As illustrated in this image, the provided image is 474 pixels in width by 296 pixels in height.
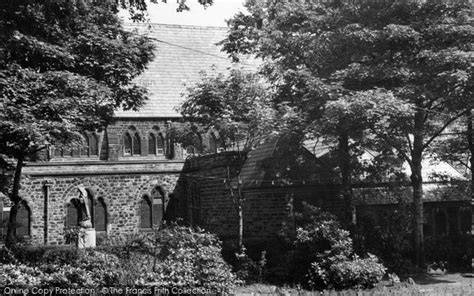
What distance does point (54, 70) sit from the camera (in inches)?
603

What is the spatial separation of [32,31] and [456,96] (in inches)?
456

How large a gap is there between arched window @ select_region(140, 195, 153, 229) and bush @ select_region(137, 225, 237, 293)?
18.3 meters

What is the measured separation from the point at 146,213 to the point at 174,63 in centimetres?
933

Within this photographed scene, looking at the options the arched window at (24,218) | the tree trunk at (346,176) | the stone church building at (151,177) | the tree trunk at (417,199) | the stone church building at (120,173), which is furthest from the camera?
the stone church building at (120,173)

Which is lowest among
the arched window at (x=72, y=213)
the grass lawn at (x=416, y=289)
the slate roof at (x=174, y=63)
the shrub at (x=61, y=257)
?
the grass lawn at (x=416, y=289)

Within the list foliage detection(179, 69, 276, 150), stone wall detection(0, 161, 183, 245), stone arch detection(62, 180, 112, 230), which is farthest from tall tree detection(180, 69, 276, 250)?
stone arch detection(62, 180, 112, 230)

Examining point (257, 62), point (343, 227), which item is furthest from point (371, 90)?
point (257, 62)

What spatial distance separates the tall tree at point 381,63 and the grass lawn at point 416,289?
1.78 meters

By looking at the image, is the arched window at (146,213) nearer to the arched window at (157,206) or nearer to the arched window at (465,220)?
the arched window at (157,206)

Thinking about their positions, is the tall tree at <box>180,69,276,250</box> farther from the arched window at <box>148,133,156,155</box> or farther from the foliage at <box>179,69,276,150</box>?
the arched window at <box>148,133,156,155</box>

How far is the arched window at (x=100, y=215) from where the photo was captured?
99.3 ft

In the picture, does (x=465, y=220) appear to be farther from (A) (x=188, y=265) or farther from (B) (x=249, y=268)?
(A) (x=188, y=265)

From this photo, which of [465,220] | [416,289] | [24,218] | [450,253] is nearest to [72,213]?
[24,218]

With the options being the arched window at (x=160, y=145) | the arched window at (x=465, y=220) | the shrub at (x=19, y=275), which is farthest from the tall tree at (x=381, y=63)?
the arched window at (x=160, y=145)
